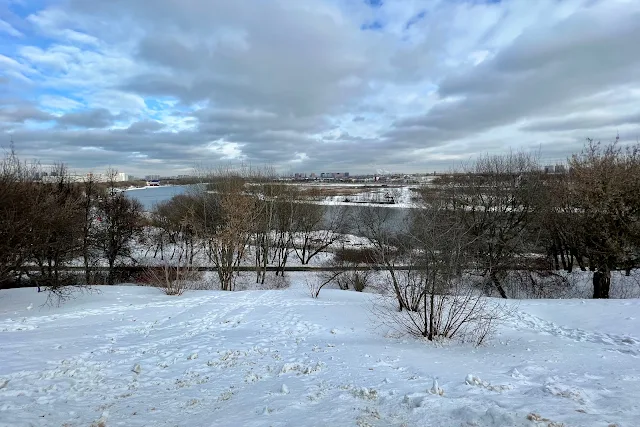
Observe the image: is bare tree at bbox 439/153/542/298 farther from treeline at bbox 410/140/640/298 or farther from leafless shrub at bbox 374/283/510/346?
leafless shrub at bbox 374/283/510/346

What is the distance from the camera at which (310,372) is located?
625 centimetres

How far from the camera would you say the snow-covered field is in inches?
175

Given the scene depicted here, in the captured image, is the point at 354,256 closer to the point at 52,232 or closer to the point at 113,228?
the point at 113,228

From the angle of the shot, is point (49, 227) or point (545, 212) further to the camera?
point (545, 212)

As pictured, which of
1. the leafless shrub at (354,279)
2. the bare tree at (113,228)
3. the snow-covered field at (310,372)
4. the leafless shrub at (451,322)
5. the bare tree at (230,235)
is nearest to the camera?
the snow-covered field at (310,372)

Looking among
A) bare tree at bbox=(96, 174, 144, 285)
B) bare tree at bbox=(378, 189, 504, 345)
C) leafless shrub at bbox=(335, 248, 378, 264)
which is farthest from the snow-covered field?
bare tree at bbox=(96, 174, 144, 285)

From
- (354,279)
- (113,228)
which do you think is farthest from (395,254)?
(113,228)

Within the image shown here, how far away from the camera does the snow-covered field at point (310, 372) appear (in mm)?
4445

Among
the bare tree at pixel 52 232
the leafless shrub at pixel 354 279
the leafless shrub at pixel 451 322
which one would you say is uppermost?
the bare tree at pixel 52 232

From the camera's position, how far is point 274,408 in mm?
4707

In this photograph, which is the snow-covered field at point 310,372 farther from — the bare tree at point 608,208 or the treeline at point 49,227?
the bare tree at point 608,208

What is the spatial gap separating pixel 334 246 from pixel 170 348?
34.7m

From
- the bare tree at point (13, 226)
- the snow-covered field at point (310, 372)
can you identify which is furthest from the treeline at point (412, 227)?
the snow-covered field at point (310, 372)

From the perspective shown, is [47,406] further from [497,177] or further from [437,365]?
[497,177]
